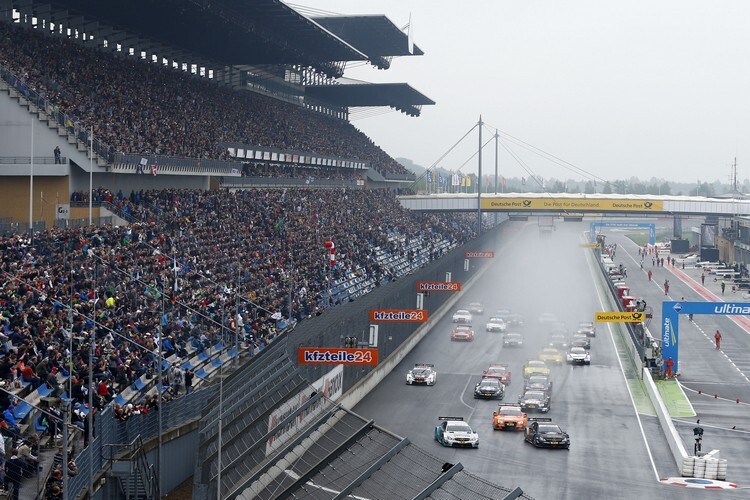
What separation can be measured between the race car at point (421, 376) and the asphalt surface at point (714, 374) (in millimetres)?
10949

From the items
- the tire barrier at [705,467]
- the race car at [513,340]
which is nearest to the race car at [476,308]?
the race car at [513,340]

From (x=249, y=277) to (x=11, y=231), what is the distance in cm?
1102

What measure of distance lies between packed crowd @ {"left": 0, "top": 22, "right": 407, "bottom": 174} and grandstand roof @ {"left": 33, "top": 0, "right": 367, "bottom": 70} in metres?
2.09

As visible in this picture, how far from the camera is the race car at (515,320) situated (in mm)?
65688

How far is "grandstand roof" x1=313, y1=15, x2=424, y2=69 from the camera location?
283ft

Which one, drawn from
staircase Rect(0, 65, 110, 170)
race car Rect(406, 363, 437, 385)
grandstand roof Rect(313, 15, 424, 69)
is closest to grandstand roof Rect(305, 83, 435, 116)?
Result: grandstand roof Rect(313, 15, 424, 69)

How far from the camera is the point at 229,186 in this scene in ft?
204

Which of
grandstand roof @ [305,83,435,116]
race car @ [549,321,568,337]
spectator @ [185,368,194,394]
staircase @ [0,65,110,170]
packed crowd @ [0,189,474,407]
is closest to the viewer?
packed crowd @ [0,189,474,407]

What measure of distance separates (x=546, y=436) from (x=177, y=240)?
16.5 metres

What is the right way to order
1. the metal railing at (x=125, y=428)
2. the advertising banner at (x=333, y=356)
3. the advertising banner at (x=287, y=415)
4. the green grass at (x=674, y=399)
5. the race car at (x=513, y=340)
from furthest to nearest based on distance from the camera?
the race car at (x=513, y=340) < the green grass at (x=674, y=399) < the advertising banner at (x=333, y=356) < the metal railing at (x=125, y=428) < the advertising banner at (x=287, y=415)

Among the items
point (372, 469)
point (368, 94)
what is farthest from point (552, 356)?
point (368, 94)

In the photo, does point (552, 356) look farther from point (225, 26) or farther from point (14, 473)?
point (14, 473)

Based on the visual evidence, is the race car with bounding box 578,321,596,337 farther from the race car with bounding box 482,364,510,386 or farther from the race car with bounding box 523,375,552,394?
the race car with bounding box 523,375,552,394

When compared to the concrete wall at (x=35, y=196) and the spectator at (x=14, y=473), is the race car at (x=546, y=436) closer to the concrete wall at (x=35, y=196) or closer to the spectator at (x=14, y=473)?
the spectator at (x=14, y=473)
